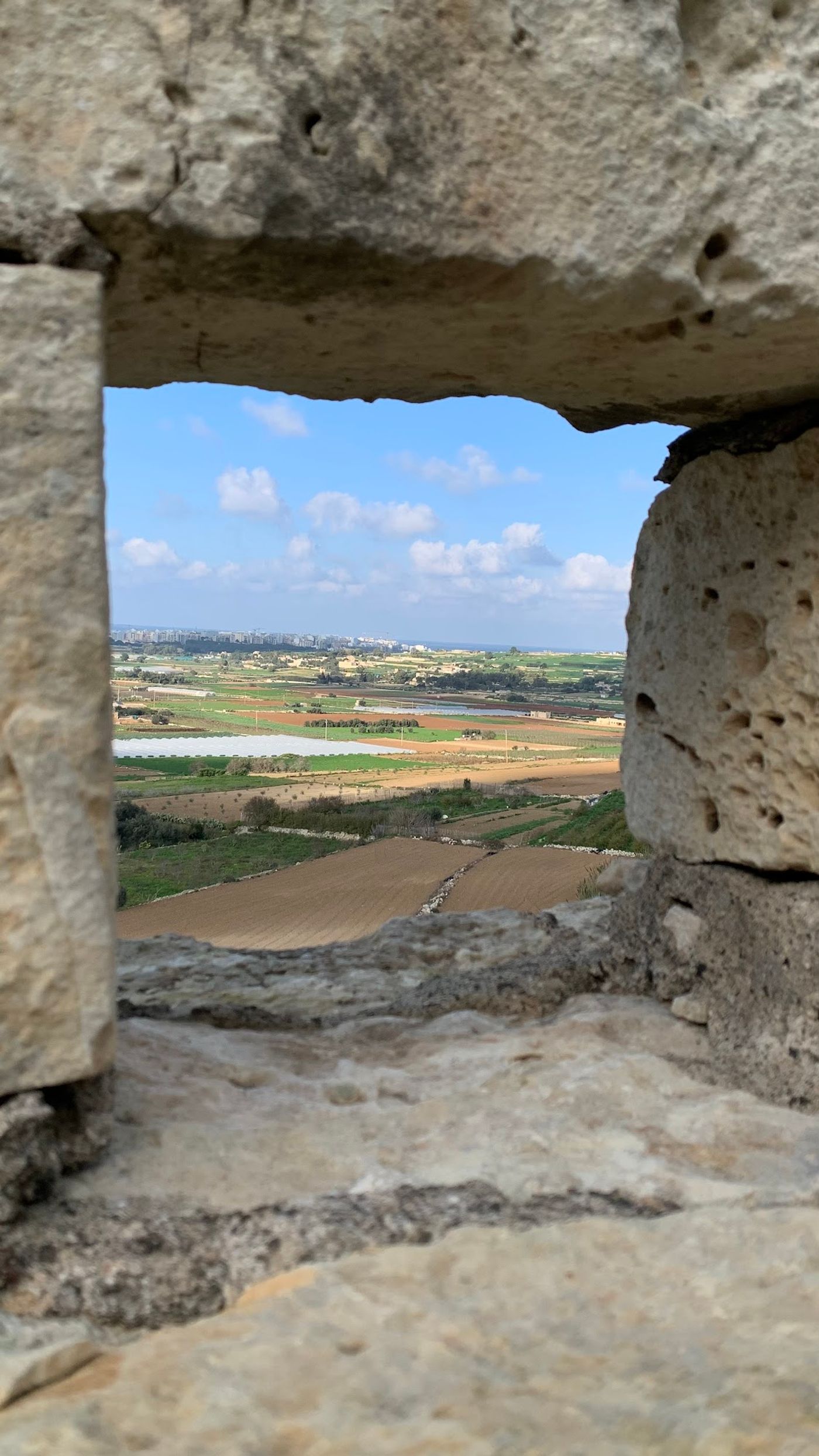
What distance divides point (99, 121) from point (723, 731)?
2751 mm

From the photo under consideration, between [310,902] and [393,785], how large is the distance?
1668 cm

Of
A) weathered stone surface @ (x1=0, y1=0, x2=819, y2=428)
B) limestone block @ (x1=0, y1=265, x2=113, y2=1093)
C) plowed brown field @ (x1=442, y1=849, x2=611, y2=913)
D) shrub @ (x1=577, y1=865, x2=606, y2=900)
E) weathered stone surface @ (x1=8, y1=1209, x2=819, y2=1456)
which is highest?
weathered stone surface @ (x1=0, y1=0, x2=819, y2=428)

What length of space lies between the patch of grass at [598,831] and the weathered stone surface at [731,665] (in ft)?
32.6

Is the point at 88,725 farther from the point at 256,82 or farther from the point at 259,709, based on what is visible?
the point at 259,709

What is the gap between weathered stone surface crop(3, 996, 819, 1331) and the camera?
7.52ft

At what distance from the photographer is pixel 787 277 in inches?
112

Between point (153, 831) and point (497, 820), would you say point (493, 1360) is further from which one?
point (497, 820)

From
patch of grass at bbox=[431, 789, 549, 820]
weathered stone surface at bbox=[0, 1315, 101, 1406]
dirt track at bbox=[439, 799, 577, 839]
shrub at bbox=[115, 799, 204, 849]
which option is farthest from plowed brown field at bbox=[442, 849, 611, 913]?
weathered stone surface at bbox=[0, 1315, 101, 1406]

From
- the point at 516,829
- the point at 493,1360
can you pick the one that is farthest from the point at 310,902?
the point at 493,1360

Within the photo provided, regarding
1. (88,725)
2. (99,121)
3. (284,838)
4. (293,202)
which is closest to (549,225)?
(293,202)

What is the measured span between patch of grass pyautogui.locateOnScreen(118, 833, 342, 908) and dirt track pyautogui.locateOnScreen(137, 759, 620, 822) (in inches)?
119

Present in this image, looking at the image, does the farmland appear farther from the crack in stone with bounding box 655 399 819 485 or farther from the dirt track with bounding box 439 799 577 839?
the crack in stone with bounding box 655 399 819 485

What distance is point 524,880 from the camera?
13.4 m

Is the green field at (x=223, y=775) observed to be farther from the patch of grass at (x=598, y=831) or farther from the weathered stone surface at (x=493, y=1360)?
the weathered stone surface at (x=493, y=1360)
